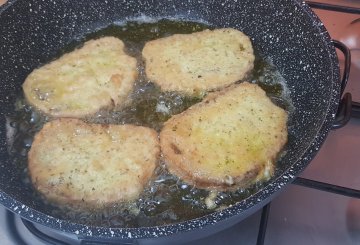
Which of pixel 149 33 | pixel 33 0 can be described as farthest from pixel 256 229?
pixel 33 0

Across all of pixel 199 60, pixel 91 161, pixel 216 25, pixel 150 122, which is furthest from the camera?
pixel 216 25

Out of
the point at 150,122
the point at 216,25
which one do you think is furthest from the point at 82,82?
the point at 216,25

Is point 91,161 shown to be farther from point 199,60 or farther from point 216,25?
point 216,25

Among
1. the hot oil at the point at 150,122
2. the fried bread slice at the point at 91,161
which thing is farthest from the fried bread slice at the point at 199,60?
the fried bread slice at the point at 91,161

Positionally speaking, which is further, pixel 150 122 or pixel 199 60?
pixel 199 60

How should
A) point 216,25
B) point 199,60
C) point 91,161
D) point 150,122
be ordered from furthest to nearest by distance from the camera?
point 216,25, point 199,60, point 150,122, point 91,161

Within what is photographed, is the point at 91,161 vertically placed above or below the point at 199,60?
below

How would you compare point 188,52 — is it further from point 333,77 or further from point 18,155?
point 18,155
